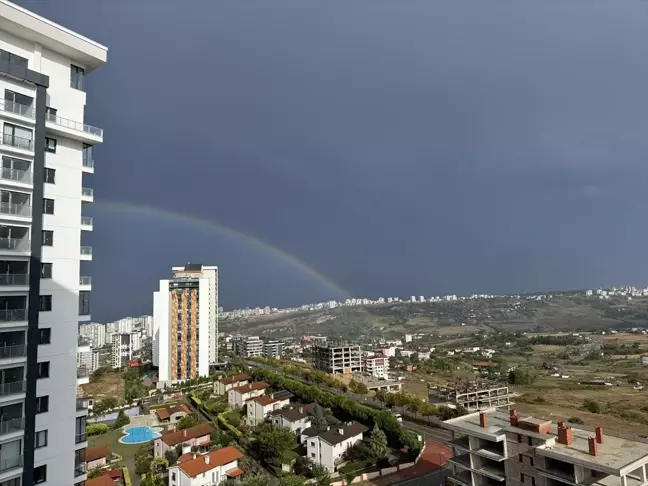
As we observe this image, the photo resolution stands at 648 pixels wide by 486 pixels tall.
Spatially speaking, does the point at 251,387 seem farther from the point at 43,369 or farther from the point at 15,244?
the point at 15,244

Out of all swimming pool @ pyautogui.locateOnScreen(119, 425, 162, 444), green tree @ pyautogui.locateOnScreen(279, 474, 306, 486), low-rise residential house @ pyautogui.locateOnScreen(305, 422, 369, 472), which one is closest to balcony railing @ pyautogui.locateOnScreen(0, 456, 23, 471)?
green tree @ pyautogui.locateOnScreen(279, 474, 306, 486)

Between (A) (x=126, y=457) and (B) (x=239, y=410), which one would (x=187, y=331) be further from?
(A) (x=126, y=457)

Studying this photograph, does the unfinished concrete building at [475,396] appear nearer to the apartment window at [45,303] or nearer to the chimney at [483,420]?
the chimney at [483,420]

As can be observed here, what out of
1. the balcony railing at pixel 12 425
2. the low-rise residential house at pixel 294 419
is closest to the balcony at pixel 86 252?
the balcony railing at pixel 12 425

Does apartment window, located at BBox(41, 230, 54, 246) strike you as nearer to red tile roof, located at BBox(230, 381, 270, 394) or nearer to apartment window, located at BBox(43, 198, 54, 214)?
apartment window, located at BBox(43, 198, 54, 214)

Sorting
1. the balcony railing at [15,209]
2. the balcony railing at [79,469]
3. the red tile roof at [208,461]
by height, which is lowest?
the red tile roof at [208,461]

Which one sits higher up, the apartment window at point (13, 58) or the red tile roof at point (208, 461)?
the apartment window at point (13, 58)

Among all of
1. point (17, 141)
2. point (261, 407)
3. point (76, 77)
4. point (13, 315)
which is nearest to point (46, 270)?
point (13, 315)
